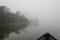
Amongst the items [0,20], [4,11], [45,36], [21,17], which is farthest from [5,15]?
[45,36]

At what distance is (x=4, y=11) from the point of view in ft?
150

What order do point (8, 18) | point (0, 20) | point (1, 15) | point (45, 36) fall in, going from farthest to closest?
point (8, 18)
point (1, 15)
point (0, 20)
point (45, 36)

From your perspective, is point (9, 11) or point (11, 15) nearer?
point (9, 11)

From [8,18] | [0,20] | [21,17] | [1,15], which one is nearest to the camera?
[0,20]

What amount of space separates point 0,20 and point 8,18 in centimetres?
665

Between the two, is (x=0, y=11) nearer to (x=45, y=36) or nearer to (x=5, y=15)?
(x=5, y=15)

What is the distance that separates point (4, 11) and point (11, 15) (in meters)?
5.24

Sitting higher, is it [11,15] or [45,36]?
[11,15]

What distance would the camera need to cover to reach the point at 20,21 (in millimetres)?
56750

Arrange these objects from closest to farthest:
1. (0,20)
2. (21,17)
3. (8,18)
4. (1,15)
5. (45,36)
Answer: (45,36) → (0,20) → (1,15) → (8,18) → (21,17)

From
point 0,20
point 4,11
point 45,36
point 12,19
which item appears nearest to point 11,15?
point 12,19

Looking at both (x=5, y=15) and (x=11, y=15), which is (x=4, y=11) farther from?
(x=11, y=15)

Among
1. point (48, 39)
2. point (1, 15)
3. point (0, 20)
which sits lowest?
point (48, 39)

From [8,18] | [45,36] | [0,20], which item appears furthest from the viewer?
[8,18]
